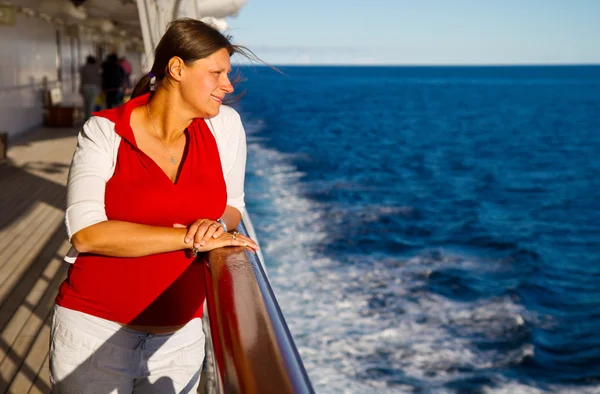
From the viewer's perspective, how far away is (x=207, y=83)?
1377 mm

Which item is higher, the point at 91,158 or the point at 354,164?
the point at 91,158

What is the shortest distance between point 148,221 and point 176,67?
1.02ft

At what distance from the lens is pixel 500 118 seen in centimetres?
5453

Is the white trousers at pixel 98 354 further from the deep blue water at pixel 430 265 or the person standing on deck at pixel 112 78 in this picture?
the person standing on deck at pixel 112 78

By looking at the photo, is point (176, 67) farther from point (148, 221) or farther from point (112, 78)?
point (112, 78)

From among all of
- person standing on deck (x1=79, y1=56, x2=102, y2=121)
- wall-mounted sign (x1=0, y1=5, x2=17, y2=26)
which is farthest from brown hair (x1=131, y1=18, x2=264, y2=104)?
person standing on deck (x1=79, y1=56, x2=102, y2=121)

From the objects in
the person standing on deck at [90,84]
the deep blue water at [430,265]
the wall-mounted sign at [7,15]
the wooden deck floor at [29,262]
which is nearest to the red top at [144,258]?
the deep blue water at [430,265]

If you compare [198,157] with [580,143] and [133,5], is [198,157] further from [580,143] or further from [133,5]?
[580,143]

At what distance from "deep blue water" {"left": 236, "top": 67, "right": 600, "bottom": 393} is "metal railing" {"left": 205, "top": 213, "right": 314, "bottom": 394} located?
537 millimetres

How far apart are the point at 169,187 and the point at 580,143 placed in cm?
4123

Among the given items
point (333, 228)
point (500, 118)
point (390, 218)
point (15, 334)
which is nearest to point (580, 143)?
point (500, 118)

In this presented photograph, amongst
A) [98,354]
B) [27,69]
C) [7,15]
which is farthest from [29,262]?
[27,69]

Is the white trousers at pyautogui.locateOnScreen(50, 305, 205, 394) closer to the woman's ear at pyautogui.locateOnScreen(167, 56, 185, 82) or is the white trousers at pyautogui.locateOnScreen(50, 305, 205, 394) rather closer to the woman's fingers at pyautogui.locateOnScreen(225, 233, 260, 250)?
the woman's fingers at pyautogui.locateOnScreen(225, 233, 260, 250)

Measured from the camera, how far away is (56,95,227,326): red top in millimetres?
1330
